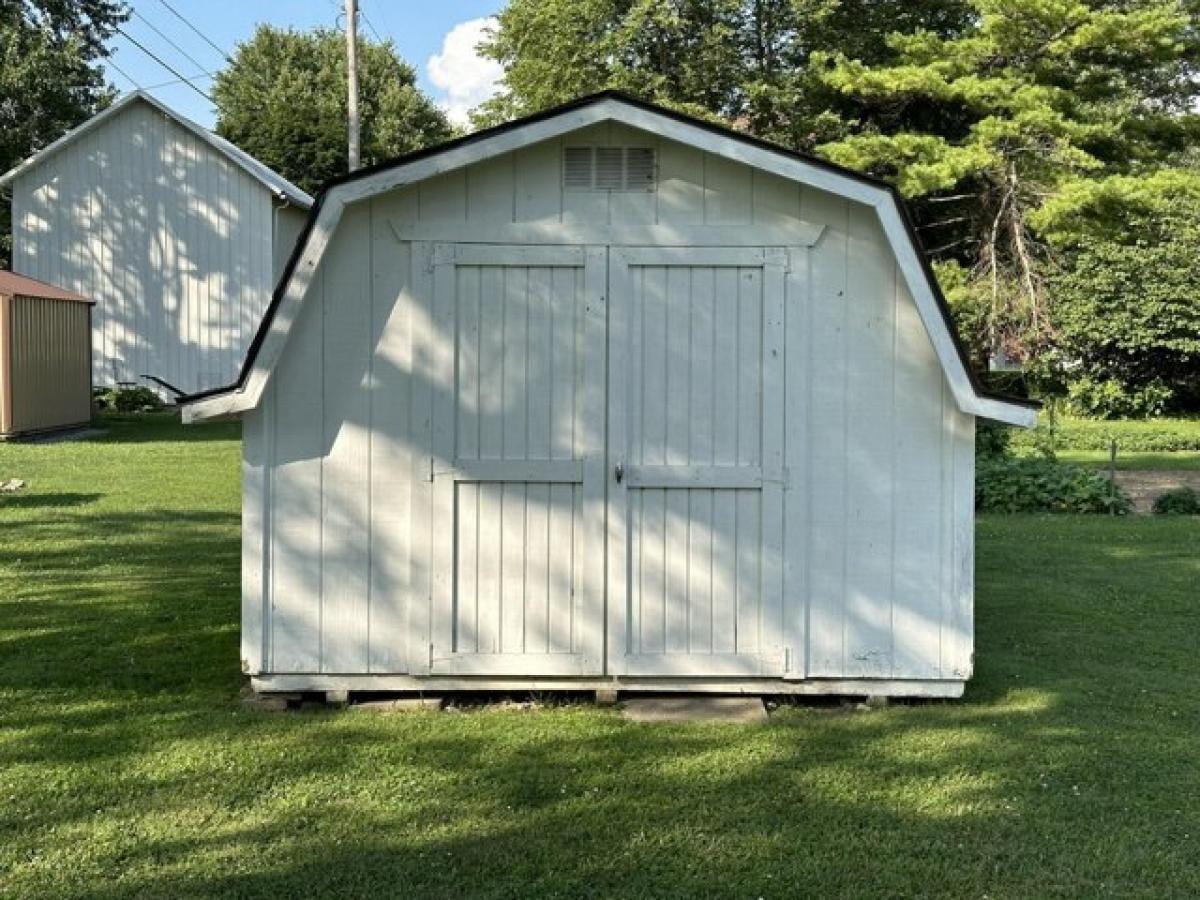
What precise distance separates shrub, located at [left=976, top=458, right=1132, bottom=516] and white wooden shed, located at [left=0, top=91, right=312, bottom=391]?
1681 centimetres

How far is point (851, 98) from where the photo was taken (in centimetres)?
2803

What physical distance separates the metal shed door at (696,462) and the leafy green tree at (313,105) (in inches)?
1546

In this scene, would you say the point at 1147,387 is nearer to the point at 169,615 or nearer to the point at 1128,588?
the point at 1128,588

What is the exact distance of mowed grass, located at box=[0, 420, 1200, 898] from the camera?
387 cm

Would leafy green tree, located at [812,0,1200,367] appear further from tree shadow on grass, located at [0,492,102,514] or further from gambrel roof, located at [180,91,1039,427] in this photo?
gambrel roof, located at [180,91,1039,427]

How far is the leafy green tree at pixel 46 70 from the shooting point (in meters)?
31.4

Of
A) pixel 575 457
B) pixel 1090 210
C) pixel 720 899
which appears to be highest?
pixel 1090 210

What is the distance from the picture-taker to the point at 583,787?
Answer: 466 centimetres

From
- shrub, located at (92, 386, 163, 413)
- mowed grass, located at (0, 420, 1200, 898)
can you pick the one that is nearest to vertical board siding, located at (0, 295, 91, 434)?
shrub, located at (92, 386, 163, 413)

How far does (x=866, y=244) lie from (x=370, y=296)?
2314 millimetres

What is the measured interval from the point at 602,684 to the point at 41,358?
1568 centimetres

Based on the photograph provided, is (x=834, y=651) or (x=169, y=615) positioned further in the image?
(x=169, y=615)

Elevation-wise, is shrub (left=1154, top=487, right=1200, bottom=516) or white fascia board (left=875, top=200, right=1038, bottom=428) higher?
white fascia board (left=875, top=200, right=1038, bottom=428)

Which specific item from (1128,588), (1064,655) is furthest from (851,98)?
(1064,655)
